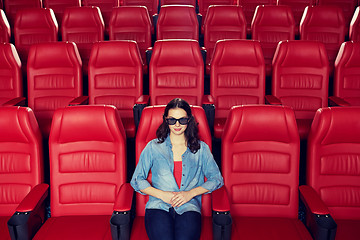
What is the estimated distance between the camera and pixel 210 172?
5.26 feet

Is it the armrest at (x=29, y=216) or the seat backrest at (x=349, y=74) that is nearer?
the armrest at (x=29, y=216)

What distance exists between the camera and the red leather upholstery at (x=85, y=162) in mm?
1653

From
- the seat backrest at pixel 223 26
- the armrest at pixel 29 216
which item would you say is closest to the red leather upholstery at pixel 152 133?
the armrest at pixel 29 216

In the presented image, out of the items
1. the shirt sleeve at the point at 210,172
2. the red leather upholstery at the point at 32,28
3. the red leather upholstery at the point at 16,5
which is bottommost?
the shirt sleeve at the point at 210,172

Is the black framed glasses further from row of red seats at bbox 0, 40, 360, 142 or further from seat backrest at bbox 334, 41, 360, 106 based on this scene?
seat backrest at bbox 334, 41, 360, 106

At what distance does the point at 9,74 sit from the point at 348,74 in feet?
8.16

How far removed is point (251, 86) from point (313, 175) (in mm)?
1070

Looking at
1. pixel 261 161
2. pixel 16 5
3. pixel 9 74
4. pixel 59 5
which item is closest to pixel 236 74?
pixel 261 161

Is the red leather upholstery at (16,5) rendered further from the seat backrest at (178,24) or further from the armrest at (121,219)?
the armrest at (121,219)

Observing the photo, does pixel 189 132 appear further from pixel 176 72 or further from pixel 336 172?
pixel 176 72

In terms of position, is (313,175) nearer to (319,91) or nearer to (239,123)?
(239,123)

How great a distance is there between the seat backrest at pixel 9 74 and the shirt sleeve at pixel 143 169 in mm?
1535

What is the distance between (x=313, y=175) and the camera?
1.68 metres

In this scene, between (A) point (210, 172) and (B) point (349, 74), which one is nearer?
(A) point (210, 172)
